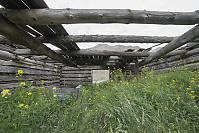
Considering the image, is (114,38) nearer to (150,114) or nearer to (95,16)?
(95,16)

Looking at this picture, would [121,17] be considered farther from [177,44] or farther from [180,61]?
[180,61]

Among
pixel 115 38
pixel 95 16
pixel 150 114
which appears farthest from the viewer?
pixel 115 38

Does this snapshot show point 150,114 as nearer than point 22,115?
No

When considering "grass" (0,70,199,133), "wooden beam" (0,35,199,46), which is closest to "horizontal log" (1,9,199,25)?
"wooden beam" (0,35,199,46)

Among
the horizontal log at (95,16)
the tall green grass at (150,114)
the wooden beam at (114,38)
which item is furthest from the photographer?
the wooden beam at (114,38)

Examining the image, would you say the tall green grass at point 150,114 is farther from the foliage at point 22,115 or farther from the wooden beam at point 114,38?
the wooden beam at point 114,38

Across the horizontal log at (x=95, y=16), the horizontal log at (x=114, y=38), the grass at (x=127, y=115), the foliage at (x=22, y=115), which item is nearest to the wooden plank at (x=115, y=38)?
the horizontal log at (x=114, y=38)

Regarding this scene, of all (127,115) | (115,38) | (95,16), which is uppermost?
(115,38)

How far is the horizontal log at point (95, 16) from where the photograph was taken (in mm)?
1380

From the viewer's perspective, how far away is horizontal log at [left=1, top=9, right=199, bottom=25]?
54.3 inches

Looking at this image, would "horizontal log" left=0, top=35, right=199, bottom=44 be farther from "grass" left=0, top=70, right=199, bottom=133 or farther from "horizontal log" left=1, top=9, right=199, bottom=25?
"grass" left=0, top=70, right=199, bottom=133

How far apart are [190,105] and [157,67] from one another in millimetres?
4585

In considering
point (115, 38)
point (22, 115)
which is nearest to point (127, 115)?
point (22, 115)

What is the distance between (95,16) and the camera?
1.42 metres
